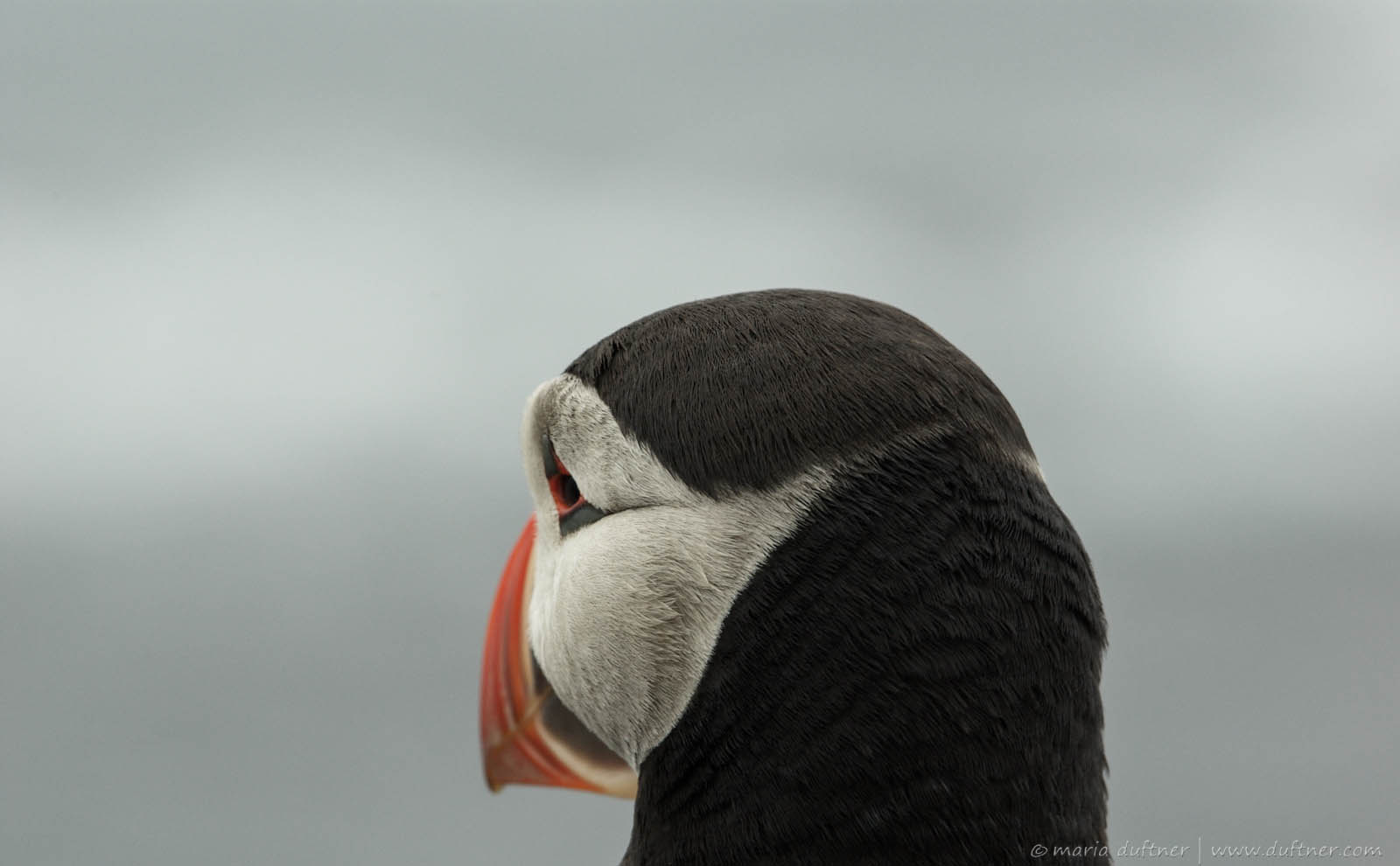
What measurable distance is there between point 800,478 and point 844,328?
0.13 metres

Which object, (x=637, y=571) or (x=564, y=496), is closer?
(x=637, y=571)

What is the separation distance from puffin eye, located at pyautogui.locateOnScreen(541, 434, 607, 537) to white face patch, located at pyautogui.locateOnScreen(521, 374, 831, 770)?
1cm

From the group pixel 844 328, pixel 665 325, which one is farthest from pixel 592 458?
pixel 844 328

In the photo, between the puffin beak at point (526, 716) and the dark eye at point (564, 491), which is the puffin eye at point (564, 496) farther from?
the puffin beak at point (526, 716)

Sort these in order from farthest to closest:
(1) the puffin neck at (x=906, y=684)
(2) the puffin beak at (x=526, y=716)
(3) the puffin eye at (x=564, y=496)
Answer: (2) the puffin beak at (x=526, y=716), (3) the puffin eye at (x=564, y=496), (1) the puffin neck at (x=906, y=684)

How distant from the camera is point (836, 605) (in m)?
0.90

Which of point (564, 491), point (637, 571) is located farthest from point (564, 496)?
point (637, 571)

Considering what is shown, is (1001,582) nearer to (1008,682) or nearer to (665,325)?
(1008,682)

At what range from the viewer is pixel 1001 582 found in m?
0.90

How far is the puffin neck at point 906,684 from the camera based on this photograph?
883 millimetres

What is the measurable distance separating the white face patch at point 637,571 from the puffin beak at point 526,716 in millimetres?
93

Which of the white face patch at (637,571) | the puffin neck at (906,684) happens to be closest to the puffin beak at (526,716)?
the white face patch at (637,571)

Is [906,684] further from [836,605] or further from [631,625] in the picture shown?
[631,625]

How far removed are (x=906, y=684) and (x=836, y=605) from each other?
74 mm
